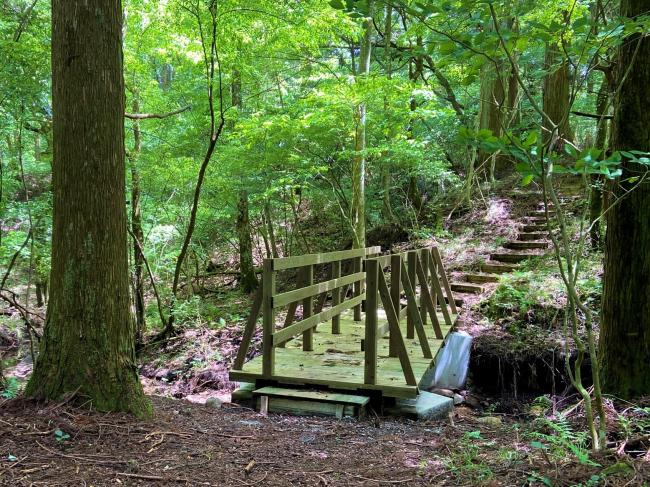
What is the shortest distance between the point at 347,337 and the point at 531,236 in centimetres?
622

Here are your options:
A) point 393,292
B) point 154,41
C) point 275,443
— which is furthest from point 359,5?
point 154,41

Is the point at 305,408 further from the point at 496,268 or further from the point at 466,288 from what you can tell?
the point at 496,268

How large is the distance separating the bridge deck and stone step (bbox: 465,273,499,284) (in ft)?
9.52

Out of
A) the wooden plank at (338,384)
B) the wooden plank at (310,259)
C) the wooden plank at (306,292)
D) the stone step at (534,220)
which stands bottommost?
the wooden plank at (338,384)

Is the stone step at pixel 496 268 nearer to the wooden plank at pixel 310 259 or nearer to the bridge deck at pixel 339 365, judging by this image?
the bridge deck at pixel 339 365

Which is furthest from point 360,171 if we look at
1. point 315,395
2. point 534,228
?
point 315,395

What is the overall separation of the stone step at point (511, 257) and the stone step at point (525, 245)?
371 mm

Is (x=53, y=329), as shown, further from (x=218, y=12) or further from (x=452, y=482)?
(x=218, y=12)

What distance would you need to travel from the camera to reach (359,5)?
2.72 metres

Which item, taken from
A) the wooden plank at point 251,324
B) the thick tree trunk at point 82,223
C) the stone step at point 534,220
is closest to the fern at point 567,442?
the wooden plank at point 251,324

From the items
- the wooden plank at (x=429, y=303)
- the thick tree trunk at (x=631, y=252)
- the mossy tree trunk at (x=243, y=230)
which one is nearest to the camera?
the thick tree trunk at (x=631, y=252)

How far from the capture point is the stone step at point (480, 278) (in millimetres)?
9992

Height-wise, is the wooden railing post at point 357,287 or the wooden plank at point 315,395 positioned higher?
the wooden railing post at point 357,287

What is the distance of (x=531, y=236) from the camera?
11312 mm
